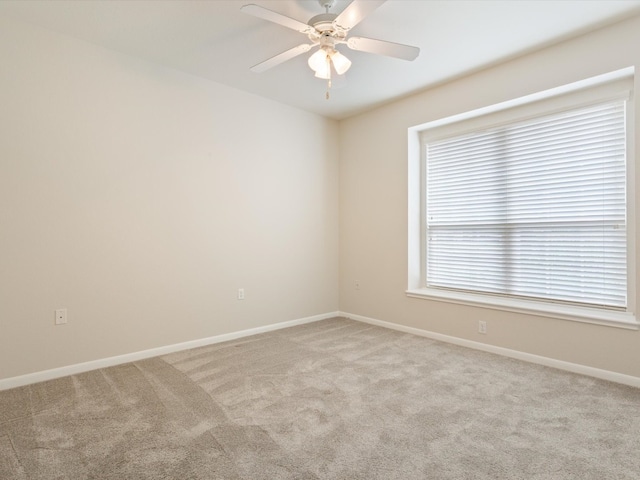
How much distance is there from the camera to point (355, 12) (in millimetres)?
1967

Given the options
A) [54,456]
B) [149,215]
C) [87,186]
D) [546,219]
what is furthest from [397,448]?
[87,186]

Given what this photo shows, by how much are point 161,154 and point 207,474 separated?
2.67m

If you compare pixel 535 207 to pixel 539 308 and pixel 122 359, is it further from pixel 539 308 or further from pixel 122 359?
pixel 122 359

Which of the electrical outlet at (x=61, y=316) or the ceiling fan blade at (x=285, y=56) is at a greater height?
the ceiling fan blade at (x=285, y=56)

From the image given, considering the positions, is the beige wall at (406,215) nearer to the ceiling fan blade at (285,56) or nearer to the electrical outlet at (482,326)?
the electrical outlet at (482,326)

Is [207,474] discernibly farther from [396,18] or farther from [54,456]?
[396,18]

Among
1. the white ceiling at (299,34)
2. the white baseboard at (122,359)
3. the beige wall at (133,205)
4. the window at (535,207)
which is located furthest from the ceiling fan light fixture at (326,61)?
the white baseboard at (122,359)

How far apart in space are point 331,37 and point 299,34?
0.57m

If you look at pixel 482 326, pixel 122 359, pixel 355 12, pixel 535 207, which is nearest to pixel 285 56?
pixel 355 12

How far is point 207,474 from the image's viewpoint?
1.60 metres

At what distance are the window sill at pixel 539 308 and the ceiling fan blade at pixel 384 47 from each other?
2.29 metres

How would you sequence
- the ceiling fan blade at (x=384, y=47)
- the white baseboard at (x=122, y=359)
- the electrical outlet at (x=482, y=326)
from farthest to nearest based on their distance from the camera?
the electrical outlet at (x=482, y=326) → the white baseboard at (x=122, y=359) → the ceiling fan blade at (x=384, y=47)

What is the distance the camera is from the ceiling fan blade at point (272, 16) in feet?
6.12

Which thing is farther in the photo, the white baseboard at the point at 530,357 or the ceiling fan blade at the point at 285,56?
the white baseboard at the point at 530,357
